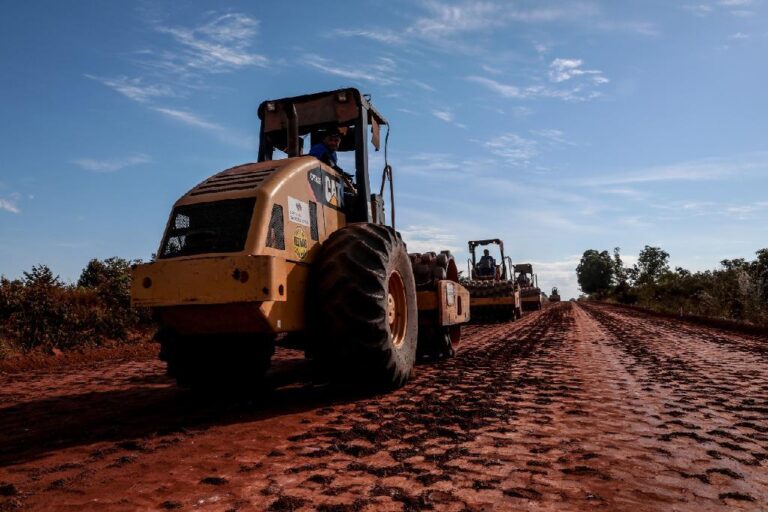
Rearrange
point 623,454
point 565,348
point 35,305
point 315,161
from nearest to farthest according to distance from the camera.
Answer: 1. point 623,454
2. point 315,161
3. point 565,348
4. point 35,305

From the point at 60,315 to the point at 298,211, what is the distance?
8972 mm

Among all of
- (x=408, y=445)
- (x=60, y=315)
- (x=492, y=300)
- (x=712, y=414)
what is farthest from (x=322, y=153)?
(x=492, y=300)

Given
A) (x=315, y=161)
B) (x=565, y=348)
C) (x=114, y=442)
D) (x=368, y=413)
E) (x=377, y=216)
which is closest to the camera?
(x=114, y=442)

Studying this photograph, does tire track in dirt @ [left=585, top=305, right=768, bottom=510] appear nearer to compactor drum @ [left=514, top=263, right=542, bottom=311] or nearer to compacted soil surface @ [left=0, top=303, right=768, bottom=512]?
compacted soil surface @ [left=0, top=303, right=768, bottom=512]

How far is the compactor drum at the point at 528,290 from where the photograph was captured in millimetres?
31906

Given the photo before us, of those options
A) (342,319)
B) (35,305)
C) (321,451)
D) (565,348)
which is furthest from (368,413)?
(35,305)

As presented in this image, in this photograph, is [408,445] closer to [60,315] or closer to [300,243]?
[300,243]

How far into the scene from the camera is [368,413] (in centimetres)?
420

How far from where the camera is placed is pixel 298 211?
473 centimetres

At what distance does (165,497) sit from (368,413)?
1.95 meters

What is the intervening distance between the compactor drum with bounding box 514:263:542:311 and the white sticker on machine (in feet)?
86.5

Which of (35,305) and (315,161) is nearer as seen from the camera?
(315,161)

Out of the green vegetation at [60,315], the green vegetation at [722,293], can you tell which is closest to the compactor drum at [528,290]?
the green vegetation at [722,293]

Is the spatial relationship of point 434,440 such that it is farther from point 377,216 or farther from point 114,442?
point 377,216
